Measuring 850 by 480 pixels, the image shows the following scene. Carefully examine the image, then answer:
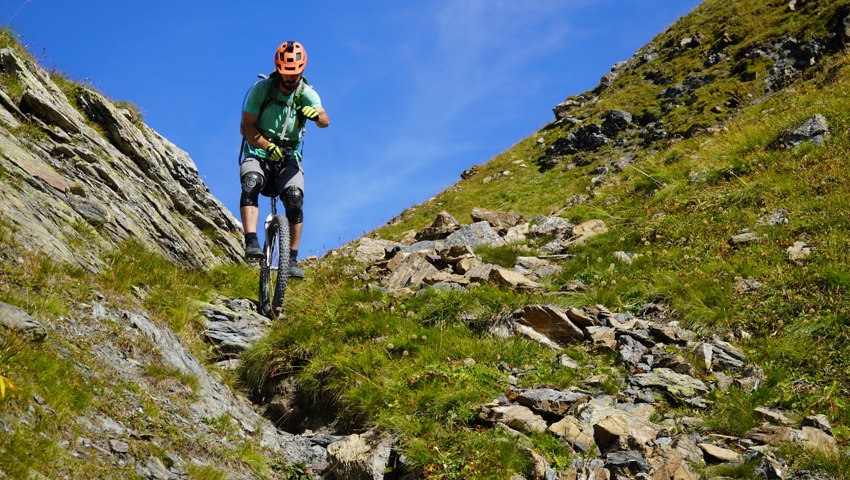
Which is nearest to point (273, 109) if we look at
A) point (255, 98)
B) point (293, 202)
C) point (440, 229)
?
point (255, 98)

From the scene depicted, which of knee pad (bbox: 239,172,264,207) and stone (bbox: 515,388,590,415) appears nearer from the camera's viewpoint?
stone (bbox: 515,388,590,415)

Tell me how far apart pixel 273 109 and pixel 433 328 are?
4.15 m

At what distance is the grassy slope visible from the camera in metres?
6.26

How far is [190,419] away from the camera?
→ 231 inches

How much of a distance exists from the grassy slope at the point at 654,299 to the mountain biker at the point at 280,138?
1421mm

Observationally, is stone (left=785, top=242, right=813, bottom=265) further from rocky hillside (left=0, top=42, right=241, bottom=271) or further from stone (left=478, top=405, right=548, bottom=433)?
rocky hillside (left=0, top=42, right=241, bottom=271)

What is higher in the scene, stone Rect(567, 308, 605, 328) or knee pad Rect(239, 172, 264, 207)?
knee pad Rect(239, 172, 264, 207)

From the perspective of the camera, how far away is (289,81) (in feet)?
31.2

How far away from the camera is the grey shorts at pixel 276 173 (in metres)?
9.76

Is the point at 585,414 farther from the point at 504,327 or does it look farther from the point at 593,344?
the point at 504,327

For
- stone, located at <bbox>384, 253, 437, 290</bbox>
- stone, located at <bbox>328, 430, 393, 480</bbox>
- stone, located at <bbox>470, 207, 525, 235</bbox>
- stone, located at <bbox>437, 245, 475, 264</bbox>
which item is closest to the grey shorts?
stone, located at <bbox>384, 253, 437, 290</bbox>

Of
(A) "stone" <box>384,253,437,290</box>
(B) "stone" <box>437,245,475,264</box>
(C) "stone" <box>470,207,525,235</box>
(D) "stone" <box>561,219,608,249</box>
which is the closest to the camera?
(A) "stone" <box>384,253,437,290</box>

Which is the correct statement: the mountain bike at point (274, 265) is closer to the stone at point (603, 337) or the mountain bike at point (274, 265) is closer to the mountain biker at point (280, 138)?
the mountain biker at point (280, 138)

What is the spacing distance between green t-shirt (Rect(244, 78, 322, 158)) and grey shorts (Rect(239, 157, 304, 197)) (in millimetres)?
162
